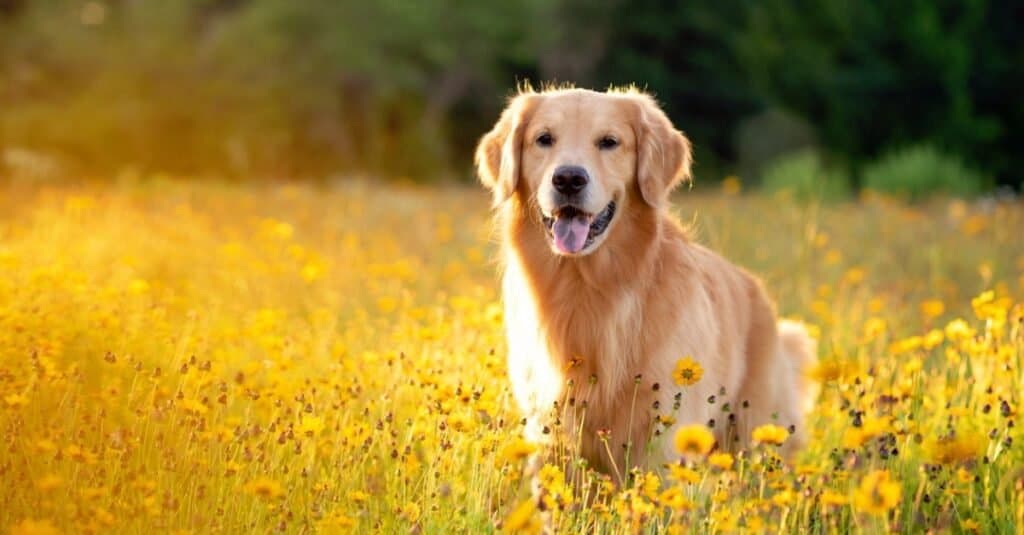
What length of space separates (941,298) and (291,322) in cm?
382

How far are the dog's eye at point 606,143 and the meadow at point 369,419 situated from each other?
75 cm

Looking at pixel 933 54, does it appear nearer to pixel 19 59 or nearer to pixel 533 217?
pixel 19 59

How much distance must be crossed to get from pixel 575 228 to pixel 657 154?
44 centimetres

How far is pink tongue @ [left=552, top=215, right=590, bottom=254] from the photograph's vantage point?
11.3 ft

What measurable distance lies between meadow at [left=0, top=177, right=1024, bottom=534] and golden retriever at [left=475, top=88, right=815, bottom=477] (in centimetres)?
16

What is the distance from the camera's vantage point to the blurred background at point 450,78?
20469mm

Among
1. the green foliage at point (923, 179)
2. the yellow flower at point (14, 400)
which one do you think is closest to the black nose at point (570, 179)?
the yellow flower at point (14, 400)

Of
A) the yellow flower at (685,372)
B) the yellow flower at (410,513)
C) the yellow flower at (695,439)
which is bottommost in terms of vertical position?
the yellow flower at (410,513)

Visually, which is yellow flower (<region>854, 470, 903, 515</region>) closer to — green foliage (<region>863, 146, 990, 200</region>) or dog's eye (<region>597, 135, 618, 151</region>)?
dog's eye (<region>597, 135, 618, 151</region>)

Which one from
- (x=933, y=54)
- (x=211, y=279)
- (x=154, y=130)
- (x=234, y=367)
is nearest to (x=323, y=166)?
(x=154, y=130)

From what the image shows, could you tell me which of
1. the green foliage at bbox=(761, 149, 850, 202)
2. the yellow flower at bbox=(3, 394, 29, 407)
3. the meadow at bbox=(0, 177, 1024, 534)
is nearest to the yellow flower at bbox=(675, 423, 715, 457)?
the meadow at bbox=(0, 177, 1024, 534)

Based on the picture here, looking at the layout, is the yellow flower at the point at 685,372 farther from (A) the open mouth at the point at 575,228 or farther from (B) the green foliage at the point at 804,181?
(B) the green foliage at the point at 804,181

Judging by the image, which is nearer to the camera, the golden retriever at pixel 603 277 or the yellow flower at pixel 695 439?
the yellow flower at pixel 695 439

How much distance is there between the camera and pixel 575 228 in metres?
3.47
